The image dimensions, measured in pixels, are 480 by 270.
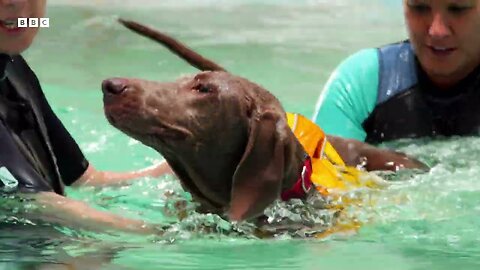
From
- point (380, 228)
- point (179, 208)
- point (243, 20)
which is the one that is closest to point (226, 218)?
point (179, 208)

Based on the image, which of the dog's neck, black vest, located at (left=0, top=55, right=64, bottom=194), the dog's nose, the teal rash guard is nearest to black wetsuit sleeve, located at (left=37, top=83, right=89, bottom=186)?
black vest, located at (left=0, top=55, right=64, bottom=194)

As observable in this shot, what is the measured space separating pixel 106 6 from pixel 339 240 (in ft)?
24.1

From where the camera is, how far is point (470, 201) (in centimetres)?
371

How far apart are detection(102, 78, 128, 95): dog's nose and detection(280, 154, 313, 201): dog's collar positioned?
684mm

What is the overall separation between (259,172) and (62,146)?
87 cm

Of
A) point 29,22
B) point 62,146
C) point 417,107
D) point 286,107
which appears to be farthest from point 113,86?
point 286,107

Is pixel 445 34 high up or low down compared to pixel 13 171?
up

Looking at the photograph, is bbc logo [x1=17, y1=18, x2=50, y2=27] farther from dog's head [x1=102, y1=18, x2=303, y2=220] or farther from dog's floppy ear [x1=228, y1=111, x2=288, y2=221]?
dog's floppy ear [x1=228, y1=111, x2=288, y2=221]

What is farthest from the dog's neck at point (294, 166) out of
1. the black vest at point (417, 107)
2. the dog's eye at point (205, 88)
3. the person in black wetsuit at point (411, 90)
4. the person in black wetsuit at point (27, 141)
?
the black vest at point (417, 107)

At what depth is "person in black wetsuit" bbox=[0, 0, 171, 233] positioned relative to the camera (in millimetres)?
2852

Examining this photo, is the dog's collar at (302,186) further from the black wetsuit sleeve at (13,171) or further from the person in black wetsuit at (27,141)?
the black wetsuit sleeve at (13,171)

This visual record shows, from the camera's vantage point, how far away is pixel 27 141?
3084 mm

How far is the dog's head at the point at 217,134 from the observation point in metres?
3.09

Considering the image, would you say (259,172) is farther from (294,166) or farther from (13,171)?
(13,171)
